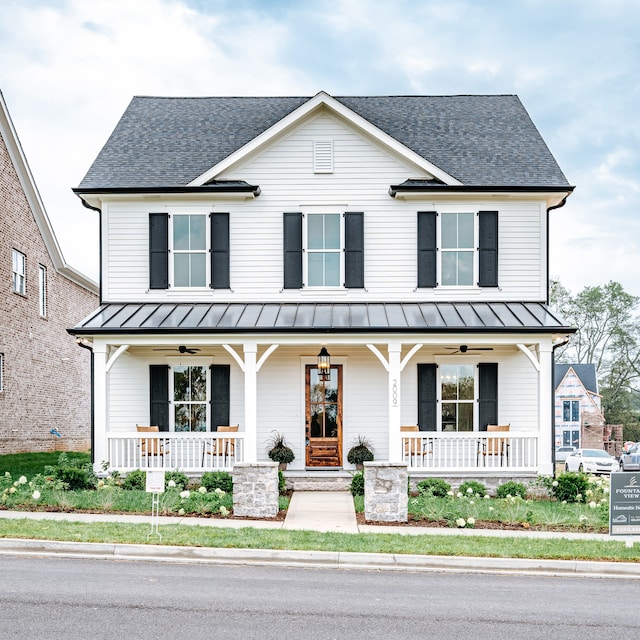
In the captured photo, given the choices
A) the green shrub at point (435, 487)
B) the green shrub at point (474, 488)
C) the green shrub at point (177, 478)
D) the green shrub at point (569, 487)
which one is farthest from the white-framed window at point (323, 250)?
the green shrub at point (569, 487)

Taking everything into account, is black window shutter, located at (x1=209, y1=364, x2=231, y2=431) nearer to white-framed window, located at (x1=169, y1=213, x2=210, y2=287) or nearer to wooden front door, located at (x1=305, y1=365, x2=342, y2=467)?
wooden front door, located at (x1=305, y1=365, x2=342, y2=467)

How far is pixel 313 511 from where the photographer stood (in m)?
12.4

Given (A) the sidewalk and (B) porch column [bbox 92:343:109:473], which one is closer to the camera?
(A) the sidewalk

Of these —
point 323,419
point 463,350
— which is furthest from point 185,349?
point 463,350

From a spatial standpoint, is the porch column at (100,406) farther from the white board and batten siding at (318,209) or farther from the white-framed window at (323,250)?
the white-framed window at (323,250)

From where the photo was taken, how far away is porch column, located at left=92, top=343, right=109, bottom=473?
1426 cm

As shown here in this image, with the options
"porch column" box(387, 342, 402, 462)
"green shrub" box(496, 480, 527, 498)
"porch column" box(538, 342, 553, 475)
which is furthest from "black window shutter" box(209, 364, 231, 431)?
"porch column" box(538, 342, 553, 475)

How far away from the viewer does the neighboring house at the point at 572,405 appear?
1789 inches

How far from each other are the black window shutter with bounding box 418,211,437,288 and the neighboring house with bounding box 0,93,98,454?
485 inches

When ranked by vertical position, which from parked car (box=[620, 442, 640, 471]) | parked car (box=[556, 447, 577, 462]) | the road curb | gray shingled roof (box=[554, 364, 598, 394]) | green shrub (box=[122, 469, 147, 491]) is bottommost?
parked car (box=[556, 447, 577, 462])

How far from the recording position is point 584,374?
47688 millimetres

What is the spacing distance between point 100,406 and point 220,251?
4.27 m

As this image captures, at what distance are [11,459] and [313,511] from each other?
10.8m

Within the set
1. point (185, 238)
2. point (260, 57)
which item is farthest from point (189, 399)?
point (260, 57)
